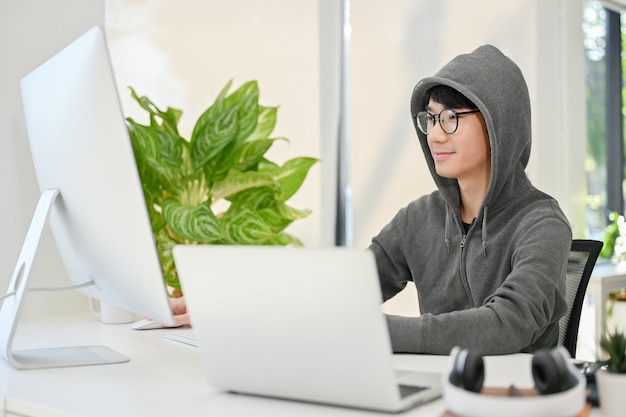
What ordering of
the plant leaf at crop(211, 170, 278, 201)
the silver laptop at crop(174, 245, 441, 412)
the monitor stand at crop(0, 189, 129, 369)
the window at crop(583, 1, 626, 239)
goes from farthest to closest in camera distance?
the window at crop(583, 1, 626, 239)
the plant leaf at crop(211, 170, 278, 201)
the monitor stand at crop(0, 189, 129, 369)
the silver laptop at crop(174, 245, 441, 412)

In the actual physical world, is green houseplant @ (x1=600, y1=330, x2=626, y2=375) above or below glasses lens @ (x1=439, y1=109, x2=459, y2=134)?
below

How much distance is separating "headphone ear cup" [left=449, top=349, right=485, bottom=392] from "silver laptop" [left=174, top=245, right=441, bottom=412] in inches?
3.4

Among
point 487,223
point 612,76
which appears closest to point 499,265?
point 487,223

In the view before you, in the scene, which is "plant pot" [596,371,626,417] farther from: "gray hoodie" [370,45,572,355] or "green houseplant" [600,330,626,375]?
"gray hoodie" [370,45,572,355]

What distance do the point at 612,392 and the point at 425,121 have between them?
115 centimetres

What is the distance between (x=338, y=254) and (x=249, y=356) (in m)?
0.22

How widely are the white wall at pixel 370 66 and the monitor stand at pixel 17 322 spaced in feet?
7.10

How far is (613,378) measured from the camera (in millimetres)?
990

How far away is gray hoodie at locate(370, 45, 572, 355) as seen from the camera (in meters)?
1.50

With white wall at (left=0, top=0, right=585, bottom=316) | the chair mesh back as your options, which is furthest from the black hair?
white wall at (left=0, top=0, right=585, bottom=316)

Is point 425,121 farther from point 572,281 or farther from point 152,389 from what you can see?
point 152,389

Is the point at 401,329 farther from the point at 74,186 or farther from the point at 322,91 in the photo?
the point at 322,91

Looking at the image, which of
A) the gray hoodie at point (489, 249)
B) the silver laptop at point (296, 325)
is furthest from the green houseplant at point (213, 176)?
the silver laptop at point (296, 325)

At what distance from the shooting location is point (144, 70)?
12.0 ft
